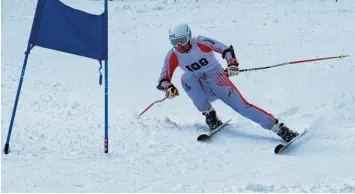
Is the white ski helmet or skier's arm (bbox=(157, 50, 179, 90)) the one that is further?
skier's arm (bbox=(157, 50, 179, 90))

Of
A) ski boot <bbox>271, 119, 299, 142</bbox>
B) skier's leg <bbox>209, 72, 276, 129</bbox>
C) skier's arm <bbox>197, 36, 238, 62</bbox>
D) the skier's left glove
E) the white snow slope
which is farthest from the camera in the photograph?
skier's arm <bbox>197, 36, 238, 62</bbox>

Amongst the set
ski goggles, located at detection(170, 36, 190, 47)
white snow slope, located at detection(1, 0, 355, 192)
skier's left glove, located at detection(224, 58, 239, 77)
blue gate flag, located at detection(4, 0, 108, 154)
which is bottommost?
white snow slope, located at detection(1, 0, 355, 192)

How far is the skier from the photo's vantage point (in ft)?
20.8

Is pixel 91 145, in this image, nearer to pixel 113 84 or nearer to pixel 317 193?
pixel 317 193

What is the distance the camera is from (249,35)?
14.7 metres

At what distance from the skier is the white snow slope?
29 centimetres

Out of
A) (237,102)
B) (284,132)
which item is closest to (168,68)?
(237,102)

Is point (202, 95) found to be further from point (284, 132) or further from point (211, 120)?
point (284, 132)

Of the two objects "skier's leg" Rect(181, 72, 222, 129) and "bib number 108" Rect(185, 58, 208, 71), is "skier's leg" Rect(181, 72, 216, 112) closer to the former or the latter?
"skier's leg" Rect(181, 72, 222, 129)

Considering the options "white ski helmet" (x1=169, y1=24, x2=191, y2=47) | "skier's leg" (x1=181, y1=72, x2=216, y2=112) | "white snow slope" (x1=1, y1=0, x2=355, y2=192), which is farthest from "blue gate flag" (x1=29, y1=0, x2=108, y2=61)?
"skier's leg" (x1=181, y1=72, x2=216, y2=112)

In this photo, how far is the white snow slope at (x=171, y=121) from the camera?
4.71 metres

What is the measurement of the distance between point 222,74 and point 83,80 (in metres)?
4.24

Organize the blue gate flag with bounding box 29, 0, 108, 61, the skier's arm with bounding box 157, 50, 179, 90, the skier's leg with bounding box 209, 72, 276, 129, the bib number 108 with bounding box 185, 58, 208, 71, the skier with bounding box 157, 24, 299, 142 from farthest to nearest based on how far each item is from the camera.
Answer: the skier's arm with bounding box 157, 50, 179, 90
the bib number 108 with bounding box 185, 58, 208, 71
the skier with bounding box 157, 24, 299, 142
the skier's leg with bounding box 209, 72, 276, 129
the blue gate flag with bounding box 29, 0, 108, 61

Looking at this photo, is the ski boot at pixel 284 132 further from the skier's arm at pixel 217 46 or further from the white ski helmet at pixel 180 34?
the white ski helmet at pixel 180 34
